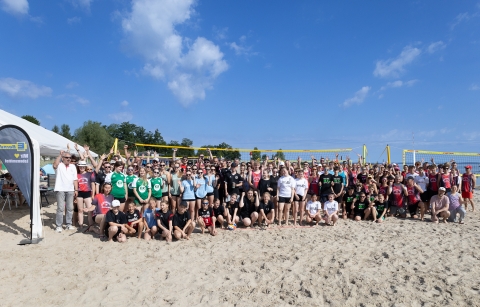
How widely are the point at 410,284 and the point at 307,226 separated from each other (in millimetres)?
2913

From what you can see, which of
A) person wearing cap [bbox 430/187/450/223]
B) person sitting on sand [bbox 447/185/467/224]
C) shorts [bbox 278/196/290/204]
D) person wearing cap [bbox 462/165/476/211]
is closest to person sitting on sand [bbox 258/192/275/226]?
shorts [bbox 278/196/290/204]

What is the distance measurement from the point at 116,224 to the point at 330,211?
13.6ft

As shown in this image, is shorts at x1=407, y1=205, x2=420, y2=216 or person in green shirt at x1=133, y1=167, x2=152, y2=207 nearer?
person in green shirt at x1=133, y1=167, x2=152, y2=207

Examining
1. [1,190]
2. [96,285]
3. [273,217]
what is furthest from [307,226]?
[1,190]

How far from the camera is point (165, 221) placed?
5227mm

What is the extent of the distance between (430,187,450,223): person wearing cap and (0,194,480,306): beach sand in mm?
974

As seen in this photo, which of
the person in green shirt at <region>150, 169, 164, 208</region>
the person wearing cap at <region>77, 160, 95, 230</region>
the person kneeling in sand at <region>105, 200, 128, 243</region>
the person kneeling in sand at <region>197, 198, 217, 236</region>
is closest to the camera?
the person kneeling in sand at <region>105, 200, 128, 243</region>

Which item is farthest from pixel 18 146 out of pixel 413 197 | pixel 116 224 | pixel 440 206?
pixel 440 206

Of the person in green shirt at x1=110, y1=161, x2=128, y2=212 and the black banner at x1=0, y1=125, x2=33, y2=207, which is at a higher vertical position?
the black banner at x1=0, y1=125, x2=33, y2=207

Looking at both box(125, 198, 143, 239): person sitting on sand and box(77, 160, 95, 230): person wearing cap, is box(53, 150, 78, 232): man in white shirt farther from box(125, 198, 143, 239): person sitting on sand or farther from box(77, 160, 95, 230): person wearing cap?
box(125, 198, 143, 239): person sitting on sand

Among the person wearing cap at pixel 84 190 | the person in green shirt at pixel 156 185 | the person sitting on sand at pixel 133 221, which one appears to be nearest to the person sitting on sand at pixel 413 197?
the person in green shirt at pixel 156 185

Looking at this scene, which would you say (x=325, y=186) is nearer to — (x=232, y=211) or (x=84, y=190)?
(x=232, y=211)

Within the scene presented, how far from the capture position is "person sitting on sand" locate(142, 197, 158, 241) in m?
5.20

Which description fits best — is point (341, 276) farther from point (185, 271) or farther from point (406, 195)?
point (406, 195)
